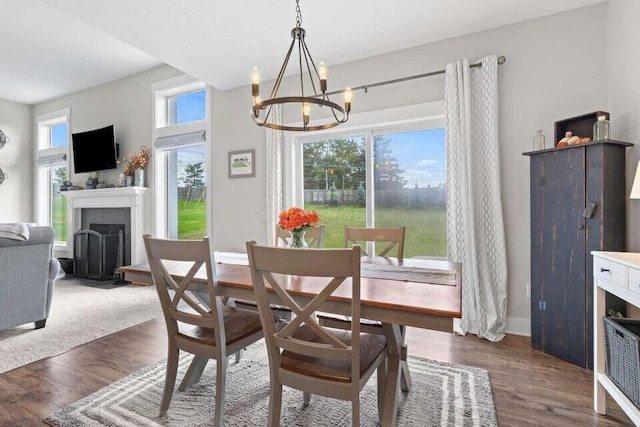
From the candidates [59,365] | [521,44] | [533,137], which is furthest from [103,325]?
[521,44]

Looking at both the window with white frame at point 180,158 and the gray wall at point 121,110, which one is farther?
the gray wall at point 121,110

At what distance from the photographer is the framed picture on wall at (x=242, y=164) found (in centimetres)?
416

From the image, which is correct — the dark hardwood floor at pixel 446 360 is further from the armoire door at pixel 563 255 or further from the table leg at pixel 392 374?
the table leg at pixel 392 374

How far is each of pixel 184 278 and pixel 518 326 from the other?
2.76 meters

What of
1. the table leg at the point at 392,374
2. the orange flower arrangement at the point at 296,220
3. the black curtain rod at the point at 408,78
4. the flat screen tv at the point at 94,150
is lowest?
the table leg at the point at 392,374

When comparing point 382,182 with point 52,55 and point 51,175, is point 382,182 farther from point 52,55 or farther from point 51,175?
point 51,175

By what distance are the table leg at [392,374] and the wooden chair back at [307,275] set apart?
320mm

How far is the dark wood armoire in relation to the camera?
7.20 ft

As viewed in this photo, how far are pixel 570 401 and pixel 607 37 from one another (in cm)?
259

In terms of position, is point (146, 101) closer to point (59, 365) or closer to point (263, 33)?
point (263, 33)

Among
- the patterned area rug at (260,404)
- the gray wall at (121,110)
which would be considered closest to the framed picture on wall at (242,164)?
the gray wall at (121,110)

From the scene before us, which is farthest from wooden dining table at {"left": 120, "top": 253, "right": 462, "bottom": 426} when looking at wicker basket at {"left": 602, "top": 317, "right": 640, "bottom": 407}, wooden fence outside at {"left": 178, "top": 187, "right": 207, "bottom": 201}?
wooden fence outside at {"left": 178, "top": 187, "right": 207, "bottom": 201}

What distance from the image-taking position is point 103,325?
316 cm

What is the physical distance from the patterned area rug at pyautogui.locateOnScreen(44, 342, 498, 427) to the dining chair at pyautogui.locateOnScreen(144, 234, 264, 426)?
0.17 m
